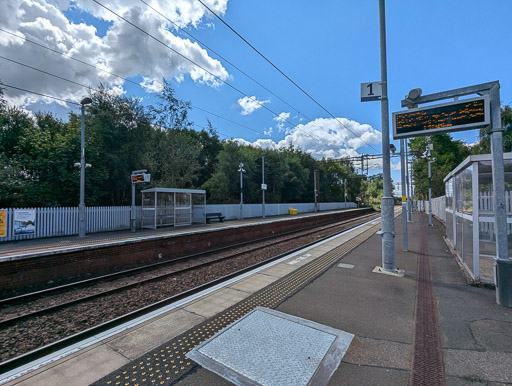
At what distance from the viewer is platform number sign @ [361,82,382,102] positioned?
287 inches

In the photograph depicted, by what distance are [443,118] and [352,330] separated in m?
5.50

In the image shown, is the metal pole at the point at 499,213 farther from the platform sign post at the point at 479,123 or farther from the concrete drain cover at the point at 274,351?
the concrete drain cover at the point at 274,351

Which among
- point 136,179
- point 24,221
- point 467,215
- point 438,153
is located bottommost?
point 24,221

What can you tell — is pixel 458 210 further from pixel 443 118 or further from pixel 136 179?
pixel 136 179

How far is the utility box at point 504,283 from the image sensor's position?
4.77 metres

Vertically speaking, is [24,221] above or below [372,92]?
below

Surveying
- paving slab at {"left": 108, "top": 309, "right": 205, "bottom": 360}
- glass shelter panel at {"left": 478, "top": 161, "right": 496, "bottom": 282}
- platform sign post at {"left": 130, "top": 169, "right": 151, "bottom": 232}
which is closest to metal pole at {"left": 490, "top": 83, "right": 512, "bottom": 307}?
glass shelter panel at {"left": 478, "top": 161, "right": 496, "bottom": 282}

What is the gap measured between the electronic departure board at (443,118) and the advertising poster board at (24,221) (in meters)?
18.0

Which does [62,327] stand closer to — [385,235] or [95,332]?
[95,332]

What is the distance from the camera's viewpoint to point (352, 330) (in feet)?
12.8

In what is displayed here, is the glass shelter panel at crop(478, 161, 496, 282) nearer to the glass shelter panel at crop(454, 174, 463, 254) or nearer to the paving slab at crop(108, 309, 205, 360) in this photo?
the glass shelter panel at crop(454, 174, 463, 254)

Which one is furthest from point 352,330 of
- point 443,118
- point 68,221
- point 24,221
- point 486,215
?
point 68,221

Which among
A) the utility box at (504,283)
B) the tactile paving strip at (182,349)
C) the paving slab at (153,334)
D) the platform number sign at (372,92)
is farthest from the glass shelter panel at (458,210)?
the paving slab at (153,334)

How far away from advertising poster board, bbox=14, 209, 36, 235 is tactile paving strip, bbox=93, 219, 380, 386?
1511cm
